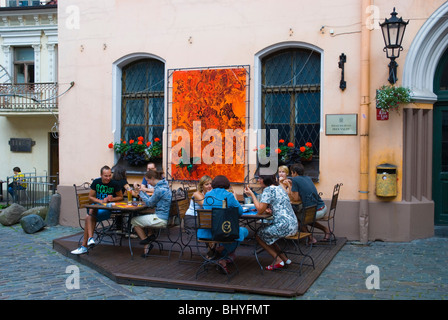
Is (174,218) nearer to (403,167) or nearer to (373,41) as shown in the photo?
(403,167)

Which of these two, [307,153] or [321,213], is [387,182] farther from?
[307,153]

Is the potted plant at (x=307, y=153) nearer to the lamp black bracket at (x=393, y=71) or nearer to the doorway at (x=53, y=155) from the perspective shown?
the lamp black bracket at (x=393, y=71)

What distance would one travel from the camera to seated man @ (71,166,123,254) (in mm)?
7910

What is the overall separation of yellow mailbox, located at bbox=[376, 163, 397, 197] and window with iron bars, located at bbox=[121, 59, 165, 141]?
491 centimetres

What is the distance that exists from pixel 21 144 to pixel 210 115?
1148 cm

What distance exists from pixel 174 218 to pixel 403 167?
4281 millimetres

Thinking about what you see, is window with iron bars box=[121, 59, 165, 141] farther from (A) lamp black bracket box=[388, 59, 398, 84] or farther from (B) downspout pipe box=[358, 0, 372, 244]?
(A) lamp black bracket box=[388, 59, 398, 84]

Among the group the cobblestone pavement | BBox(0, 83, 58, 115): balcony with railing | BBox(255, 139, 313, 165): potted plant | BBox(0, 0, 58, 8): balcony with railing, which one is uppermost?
BBox(0, 0, 58, 8): balcony with railing

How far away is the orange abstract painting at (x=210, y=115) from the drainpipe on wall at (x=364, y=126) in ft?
7.73

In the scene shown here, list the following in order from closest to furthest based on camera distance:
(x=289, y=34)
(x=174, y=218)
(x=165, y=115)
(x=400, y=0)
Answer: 1. (x=174, y=218)
2. (x=400, y=0)
3. (x=289, y=34)
4. (x=165, y=115)

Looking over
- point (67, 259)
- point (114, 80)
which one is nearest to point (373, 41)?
point (114, 80)

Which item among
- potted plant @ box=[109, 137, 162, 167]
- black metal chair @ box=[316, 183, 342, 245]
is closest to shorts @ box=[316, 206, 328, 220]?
black metal chair @ box=[316, 183, 342, 245]

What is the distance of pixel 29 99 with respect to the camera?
18.0 meters

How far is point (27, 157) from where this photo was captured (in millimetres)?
18969
